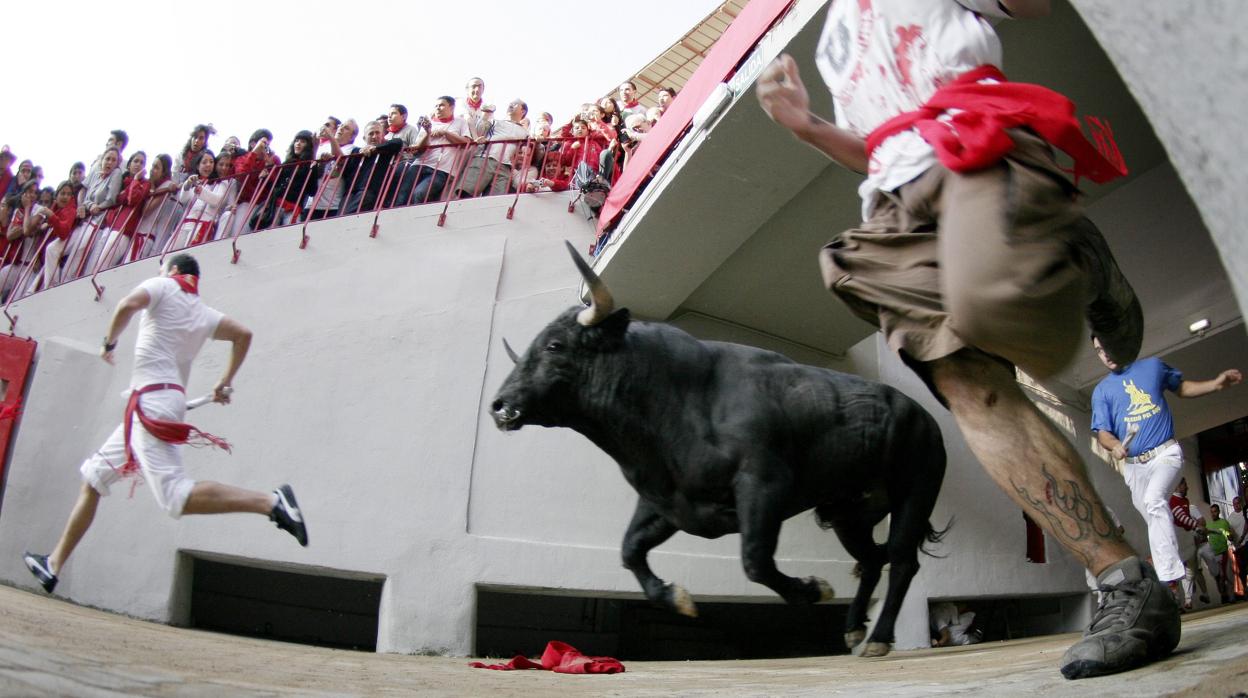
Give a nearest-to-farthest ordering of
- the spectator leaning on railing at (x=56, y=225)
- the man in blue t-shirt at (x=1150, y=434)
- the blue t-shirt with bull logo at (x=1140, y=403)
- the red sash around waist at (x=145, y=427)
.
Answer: the red sash around waist at (x=145, y=427) < the man in blue t-shirt at (x=1150, y=434) < the blue t-shirt with bull logo at (x=1140, y=403) < the spectator leaning on railing at (x=56, y=225)

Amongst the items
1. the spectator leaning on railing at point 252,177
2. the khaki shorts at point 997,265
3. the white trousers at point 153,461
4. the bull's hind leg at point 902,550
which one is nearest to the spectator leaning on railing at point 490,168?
the spectator leaning on railing at point 252,177

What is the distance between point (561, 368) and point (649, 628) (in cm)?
473

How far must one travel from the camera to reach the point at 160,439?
443 centimetres

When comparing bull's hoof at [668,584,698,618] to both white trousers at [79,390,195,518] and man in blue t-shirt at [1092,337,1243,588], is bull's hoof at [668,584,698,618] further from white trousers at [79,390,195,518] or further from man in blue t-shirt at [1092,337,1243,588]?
man in blue t-shirt at [1092,337,1243,588]

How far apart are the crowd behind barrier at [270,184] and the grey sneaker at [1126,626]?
6439mm

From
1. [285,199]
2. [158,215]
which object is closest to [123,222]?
[158,215]

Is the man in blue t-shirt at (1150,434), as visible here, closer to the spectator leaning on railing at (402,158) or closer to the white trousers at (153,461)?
the white trousers at (153,461)

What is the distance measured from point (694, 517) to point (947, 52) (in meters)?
2.11

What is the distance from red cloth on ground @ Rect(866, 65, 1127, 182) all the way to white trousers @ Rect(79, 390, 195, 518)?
385 centimetres

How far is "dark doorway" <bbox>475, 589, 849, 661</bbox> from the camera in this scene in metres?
7.60

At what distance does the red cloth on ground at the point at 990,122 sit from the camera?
69.7 inches

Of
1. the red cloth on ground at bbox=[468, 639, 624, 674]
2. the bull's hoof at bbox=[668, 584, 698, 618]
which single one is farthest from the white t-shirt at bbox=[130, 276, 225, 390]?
the bull's hoof at bbox=[668, 584, 698, 618]

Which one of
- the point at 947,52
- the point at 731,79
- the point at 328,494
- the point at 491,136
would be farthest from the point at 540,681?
the point at 491,136

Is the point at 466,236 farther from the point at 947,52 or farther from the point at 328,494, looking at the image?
the point at 947,52
